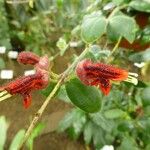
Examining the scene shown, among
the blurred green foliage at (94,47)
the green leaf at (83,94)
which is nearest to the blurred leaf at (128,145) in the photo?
the blurred green foliage at (94,47)

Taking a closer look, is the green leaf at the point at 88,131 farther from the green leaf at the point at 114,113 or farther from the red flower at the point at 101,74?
the red flower at the point at 101,74

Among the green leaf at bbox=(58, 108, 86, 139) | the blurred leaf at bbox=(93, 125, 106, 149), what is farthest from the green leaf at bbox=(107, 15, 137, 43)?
the blurred leaf at bbox=(93, 125, 106, 149)

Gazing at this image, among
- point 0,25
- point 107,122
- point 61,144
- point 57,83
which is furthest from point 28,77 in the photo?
Answer: point 0,25

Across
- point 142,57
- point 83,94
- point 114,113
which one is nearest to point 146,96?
point 142,57

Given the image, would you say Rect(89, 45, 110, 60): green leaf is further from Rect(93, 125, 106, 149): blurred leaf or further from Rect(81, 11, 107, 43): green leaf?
Rect(93, 125, 106, 149): blurred leaf

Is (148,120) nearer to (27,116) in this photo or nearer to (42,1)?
(27,116)
